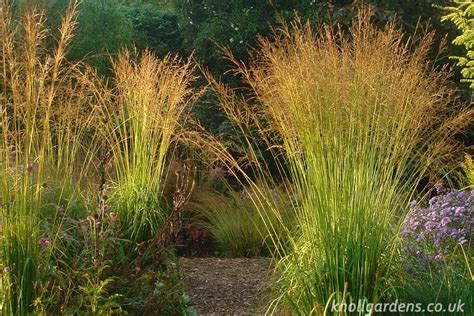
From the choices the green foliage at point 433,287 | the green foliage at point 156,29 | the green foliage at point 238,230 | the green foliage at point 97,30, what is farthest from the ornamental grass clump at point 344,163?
the green foliage at point 156,29

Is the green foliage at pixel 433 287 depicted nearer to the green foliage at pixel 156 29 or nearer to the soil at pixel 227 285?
the soil at pixel 227 285

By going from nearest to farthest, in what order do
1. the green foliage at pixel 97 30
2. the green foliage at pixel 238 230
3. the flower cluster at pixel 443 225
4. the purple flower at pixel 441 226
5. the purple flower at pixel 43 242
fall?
1. the purple flower at pixel 43 242
2. the purple flower at pixel 441 226
3. the flower cluster at pixel 443 225
4. the green foliage at pixel 238 230
5. the green foliage at pixel 97 30

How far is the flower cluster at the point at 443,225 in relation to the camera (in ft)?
18.8

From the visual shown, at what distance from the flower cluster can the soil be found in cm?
123

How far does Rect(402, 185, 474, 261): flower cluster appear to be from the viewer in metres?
5.73

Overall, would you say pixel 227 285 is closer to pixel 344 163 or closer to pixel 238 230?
pixel 238 230

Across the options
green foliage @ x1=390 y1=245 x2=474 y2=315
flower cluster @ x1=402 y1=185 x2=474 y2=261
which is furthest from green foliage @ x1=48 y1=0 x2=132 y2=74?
green foliage @ x1=390 y1=245 x2=474 y2=315

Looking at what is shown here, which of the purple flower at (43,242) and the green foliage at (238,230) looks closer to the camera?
the purple flower at (43,242)

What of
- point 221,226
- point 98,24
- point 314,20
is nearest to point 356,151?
point 221,226

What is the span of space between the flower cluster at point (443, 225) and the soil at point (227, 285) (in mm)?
1226

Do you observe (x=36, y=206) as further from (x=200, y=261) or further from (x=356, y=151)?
(x=200, y=261)

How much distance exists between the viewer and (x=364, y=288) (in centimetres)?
413

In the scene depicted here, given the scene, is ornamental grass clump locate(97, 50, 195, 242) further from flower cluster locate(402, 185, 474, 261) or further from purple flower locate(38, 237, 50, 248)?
flower cluster locate(402, 185, 474, 261)

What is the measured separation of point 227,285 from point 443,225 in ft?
5.93
